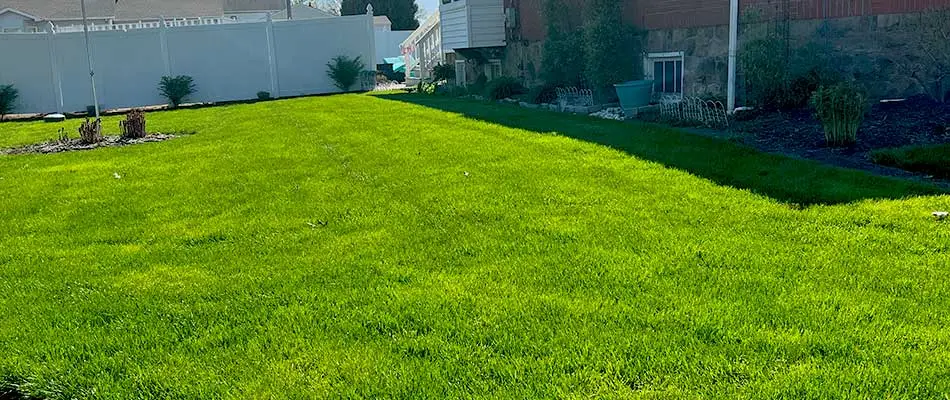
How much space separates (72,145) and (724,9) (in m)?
9.56

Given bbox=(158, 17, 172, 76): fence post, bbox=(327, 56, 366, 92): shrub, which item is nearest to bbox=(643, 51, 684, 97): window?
bbox=(327, 56, 366, 92): shrub

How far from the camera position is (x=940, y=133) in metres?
7.27

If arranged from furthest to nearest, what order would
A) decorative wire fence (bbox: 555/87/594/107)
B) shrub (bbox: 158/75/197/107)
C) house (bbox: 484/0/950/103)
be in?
shrub (bbox: 158/75/197/107), decorative wire fence (bbox: 555/87/594/107), house (bbox: 484/0/950/103)

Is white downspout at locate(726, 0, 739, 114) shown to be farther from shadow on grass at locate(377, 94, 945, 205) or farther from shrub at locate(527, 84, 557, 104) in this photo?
shrub at locate(527, 84, 557, 104)

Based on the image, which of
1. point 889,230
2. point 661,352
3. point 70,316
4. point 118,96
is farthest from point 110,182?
point 118,96

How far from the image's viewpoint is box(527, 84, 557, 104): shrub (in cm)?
1466

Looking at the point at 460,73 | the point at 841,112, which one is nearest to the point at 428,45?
the point at 460,73

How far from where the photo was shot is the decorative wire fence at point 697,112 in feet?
31.4

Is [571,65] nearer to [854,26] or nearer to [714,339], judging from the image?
[854,26]

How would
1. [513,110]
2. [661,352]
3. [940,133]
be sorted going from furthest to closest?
[513,110]
[940,133]
[661,352]

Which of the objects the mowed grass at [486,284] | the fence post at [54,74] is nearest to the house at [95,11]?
the fence post at [54,74]

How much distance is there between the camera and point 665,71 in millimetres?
12727

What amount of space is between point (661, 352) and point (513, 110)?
1051 centimetres

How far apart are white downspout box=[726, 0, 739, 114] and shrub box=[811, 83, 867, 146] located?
2.56m
